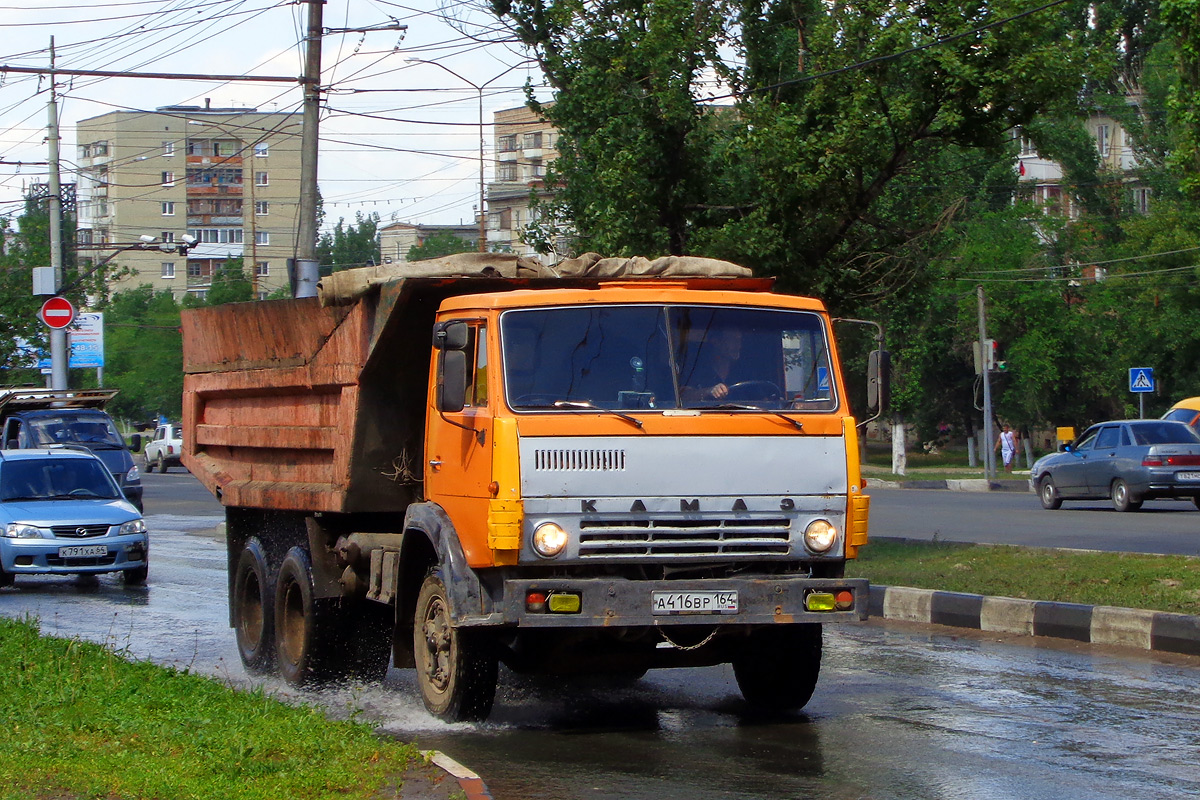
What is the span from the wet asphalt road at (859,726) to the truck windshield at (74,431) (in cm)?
1594

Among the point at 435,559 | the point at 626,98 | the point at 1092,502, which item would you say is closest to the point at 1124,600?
the point at 435,559

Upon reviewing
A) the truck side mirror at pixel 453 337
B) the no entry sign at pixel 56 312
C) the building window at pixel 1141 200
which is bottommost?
the truck side mirror at pixel 453 337

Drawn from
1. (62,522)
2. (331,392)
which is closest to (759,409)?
(331,392)

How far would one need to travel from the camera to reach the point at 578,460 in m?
7.08

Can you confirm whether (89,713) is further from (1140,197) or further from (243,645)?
(1140,197)

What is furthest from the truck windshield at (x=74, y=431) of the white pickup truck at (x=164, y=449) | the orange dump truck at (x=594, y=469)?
the white pickup truck at (x=164, y=449)

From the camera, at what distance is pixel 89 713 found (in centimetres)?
704

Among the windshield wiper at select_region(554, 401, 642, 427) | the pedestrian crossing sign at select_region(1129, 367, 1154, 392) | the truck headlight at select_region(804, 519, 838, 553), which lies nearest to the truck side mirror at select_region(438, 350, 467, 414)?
the windshield wiper at select_region(554, 401, 642, 427)

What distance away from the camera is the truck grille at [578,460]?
7.06m

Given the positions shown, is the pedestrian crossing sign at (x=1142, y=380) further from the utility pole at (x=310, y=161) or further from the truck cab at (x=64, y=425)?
the utility pole at (x=310, y=161)

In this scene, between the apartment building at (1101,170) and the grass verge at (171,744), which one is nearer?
the grass verge at (171,744)

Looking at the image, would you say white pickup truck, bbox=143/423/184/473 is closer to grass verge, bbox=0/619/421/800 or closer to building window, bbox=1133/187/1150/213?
building window, bbox=1133/187/1150/213

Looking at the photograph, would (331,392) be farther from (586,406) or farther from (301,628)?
(586,406)

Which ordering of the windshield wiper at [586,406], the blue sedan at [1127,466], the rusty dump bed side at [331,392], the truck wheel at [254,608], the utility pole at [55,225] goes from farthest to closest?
the utility pole at [55,225] → the blue sedan at [1127,466] → the truck wheel at [254,608] → the rusty dump bed side at [331,392] → the windshield wiper at [586,406]
